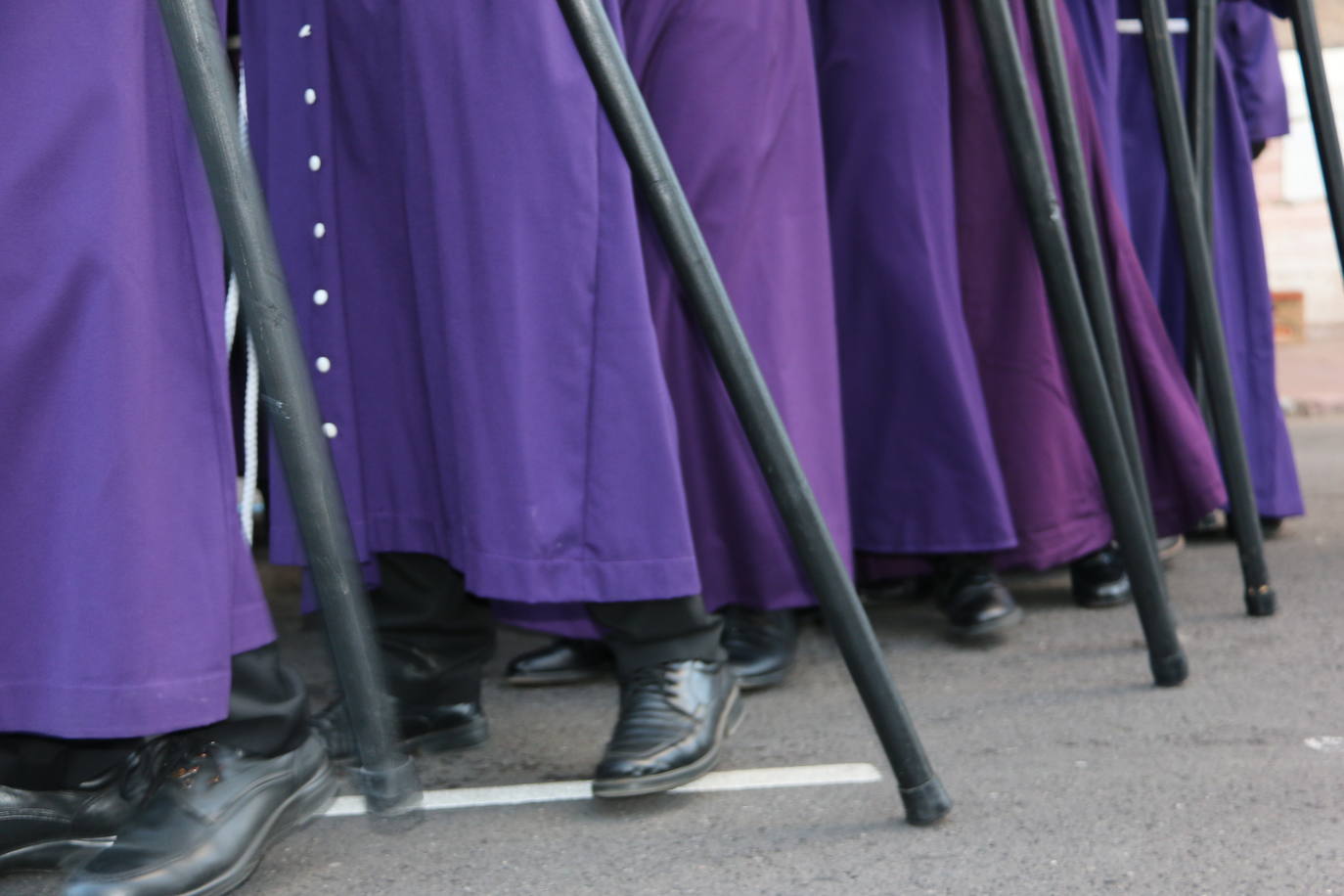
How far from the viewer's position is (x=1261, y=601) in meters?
2.51

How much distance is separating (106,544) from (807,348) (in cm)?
100

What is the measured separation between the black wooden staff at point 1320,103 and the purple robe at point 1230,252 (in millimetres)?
530

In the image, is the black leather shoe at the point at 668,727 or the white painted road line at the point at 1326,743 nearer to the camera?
the black leather shoe at the point at 668,727

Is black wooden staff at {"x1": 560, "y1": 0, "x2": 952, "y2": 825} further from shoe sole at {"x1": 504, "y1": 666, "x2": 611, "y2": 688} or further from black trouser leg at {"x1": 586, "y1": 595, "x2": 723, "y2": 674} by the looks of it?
shoe sole at {"x1": 504, "y1": 666, "x2": 611, "y2": 688}

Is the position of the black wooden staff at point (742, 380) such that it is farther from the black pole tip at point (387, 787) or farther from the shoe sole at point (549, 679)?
the shoe sole at point (549, 679)

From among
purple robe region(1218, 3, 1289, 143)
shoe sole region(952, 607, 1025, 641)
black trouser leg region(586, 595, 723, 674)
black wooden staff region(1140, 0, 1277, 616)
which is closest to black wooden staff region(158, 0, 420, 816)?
black trouser leg region(586, 595, 723, 674)

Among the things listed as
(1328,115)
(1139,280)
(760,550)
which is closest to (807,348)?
(760,550)

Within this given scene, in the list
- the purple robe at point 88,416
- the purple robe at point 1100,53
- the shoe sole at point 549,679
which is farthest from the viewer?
the purple robe at point 1100,53

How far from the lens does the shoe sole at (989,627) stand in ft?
7.78

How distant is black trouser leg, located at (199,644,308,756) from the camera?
1.55 meters

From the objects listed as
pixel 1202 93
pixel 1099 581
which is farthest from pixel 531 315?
pixel 1202 93

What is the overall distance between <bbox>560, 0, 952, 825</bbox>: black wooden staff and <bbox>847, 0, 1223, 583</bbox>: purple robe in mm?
968

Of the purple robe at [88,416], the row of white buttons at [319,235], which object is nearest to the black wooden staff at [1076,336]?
the row of white buttons at [319,235]

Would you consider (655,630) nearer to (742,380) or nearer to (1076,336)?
(742,380)
